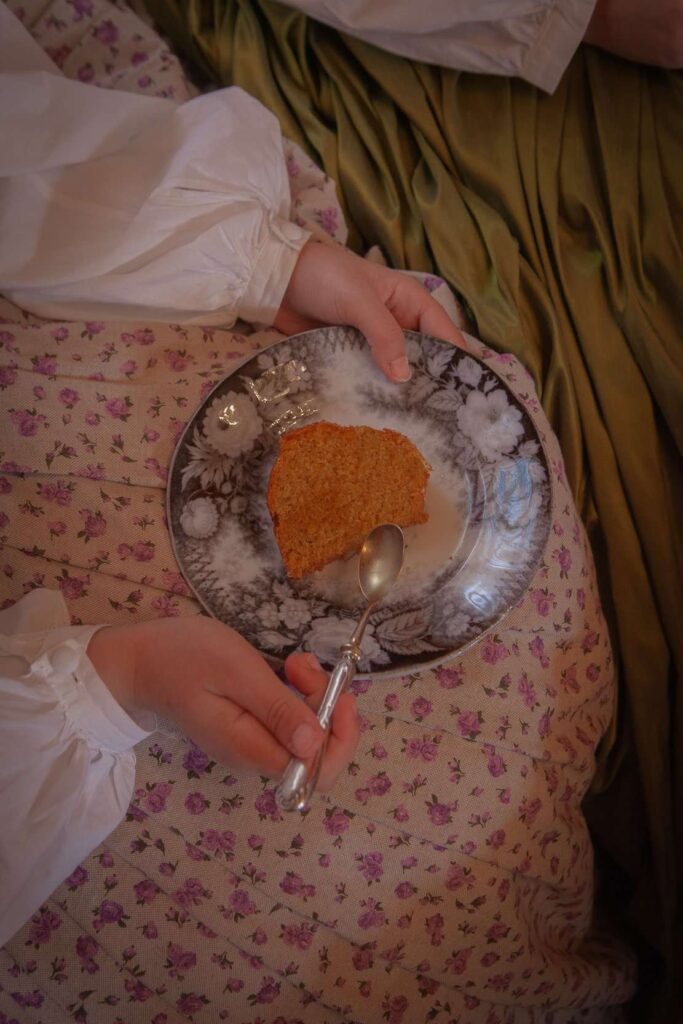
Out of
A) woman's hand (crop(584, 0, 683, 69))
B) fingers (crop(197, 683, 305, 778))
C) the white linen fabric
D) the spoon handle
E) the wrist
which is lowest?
the wrist

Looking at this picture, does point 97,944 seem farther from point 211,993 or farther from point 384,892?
point 384,892

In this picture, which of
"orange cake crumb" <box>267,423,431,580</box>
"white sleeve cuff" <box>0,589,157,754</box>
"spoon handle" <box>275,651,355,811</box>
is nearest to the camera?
"spoon handle" <box>275,651,355,811</box>

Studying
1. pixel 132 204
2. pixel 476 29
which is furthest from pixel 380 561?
pixel 476 29

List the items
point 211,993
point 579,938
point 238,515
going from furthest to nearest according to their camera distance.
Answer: point 579,938
point 238,515
point 211,993

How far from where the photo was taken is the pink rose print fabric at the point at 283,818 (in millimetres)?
700

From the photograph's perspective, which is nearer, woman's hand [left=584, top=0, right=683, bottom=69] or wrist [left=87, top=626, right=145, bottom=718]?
wrist [left=87, top=626, right=145, bottom=718]

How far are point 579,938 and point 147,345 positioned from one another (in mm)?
929

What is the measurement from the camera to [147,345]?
0.84m

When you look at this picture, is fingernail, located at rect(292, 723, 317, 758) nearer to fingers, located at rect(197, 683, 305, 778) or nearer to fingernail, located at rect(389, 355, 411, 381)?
fingers, located at rect(197, 683, 305, 778)

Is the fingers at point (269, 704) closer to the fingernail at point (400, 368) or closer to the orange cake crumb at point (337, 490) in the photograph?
the orange cake crumb at point (337, 490)

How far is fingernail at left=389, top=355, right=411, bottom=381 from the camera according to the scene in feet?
2.68

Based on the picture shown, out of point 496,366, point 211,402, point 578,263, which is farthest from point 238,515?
point 578,263

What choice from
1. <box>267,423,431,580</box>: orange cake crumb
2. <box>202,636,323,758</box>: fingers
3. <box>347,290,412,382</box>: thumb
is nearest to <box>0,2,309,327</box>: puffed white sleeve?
<box>347,290,412,382</box>: thumb

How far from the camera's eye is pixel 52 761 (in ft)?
2.14
